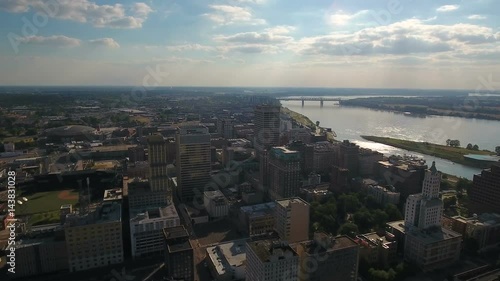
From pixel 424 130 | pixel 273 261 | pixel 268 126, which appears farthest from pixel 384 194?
pixel 424 130

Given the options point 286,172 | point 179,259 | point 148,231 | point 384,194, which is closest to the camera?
point 179,259

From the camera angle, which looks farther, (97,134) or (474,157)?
(97,134)

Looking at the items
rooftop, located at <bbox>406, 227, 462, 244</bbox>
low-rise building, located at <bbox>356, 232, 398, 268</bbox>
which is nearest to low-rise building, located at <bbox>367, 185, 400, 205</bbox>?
rooftop, located at <bbox>406, 227, 462, 244</bbox>

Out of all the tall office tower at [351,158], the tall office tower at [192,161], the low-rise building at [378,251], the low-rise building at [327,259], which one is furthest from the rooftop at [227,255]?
the tall office tower at [351,158]

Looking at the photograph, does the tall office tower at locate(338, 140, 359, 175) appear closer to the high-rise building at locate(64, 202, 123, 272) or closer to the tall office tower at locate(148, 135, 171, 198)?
the tall office tower at locate(148, 135, 171, 198)

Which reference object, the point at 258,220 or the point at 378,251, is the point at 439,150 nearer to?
the point at 378,251

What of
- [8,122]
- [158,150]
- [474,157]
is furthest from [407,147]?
[8,122]

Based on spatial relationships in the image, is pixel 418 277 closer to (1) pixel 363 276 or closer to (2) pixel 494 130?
(1) pixel 363 276
